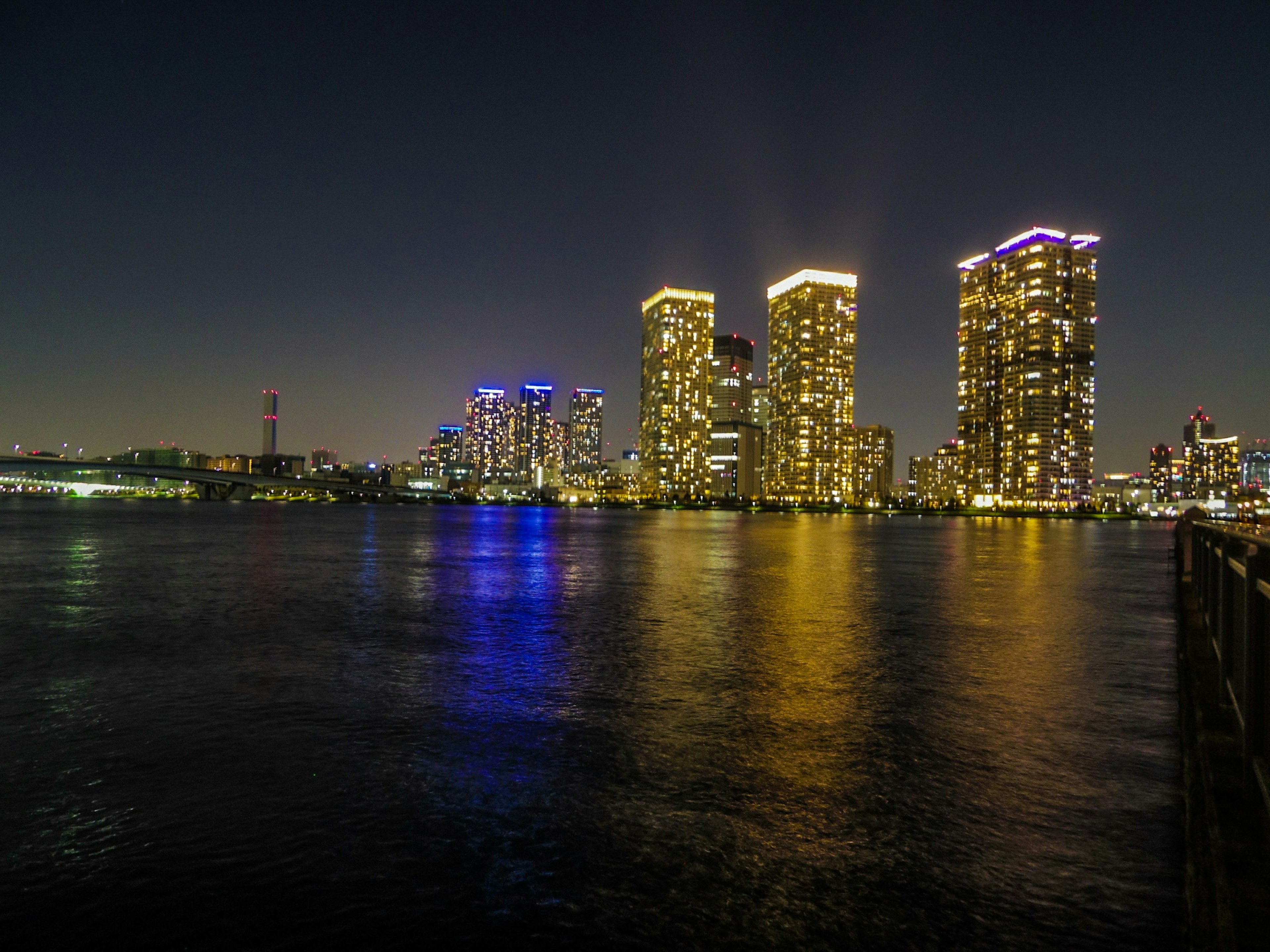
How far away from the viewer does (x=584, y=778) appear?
8.51 metres

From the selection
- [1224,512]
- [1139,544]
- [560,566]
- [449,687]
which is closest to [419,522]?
[560,566]

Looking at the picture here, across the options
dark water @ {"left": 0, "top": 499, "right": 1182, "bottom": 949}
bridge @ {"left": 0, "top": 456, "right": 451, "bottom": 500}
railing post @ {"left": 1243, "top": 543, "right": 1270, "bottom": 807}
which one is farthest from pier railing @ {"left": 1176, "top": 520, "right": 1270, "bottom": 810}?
bridge @ {"left": 0, "top": 456, "right": 451, "bottom": 500}

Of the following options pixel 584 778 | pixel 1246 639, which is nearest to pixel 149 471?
pixel 584 778

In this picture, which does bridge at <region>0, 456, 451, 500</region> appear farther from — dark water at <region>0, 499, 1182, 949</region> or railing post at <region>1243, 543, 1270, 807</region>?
railing post at <region>1243, 543, 1270, 807</region>

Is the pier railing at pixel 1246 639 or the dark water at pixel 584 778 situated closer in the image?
the dark water at pixel 584 778

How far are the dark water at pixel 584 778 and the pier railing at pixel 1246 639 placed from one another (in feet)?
3.41

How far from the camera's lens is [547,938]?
5.40 metres

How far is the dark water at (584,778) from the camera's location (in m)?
5.70

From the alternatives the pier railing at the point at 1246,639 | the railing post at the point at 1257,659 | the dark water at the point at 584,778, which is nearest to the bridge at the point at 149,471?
the dark water at the point at 584,778

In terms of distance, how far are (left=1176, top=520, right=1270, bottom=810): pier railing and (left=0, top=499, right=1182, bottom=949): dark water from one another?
1.04m

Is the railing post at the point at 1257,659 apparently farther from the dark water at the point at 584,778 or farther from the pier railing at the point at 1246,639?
the dark water at the point at 584,778

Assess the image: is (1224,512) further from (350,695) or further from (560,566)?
(350,695)

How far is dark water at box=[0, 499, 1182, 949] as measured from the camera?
→ 5.70 meters

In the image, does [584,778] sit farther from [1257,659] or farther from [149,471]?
[149,471]
